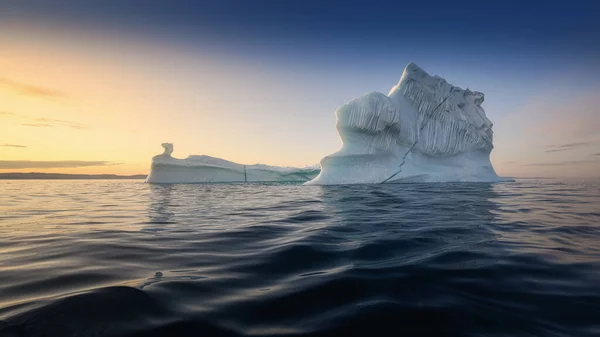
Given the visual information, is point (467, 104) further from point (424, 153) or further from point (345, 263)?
point (345, 263)

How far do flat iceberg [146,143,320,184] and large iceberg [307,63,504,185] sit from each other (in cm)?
957

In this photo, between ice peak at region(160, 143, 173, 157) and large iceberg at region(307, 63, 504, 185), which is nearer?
large iceberg at region(307, 63, 504, 185)

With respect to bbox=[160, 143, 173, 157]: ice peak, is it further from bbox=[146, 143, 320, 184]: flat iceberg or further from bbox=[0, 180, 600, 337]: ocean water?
bbox=[0, 180, 600, 337]: ocean water

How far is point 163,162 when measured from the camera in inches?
1006

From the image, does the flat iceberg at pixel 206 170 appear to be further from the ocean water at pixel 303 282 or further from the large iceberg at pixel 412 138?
the ocean water at pixel 303 282

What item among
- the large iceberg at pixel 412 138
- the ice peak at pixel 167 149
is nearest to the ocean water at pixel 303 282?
the large iceberg at pixel 412 138

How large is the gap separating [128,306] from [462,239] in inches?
142

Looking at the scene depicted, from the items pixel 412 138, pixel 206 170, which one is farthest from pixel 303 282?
pixel 206 170

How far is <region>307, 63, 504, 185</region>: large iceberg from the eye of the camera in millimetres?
19469

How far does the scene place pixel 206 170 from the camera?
89.4 ft

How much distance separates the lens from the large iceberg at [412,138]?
19.5 meters

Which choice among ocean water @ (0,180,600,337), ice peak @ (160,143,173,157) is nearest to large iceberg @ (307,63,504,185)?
→ ice peak @ (160,143,173,157)

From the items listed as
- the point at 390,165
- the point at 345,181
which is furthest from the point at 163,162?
the point at 390,165

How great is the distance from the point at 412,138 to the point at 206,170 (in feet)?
58.3
